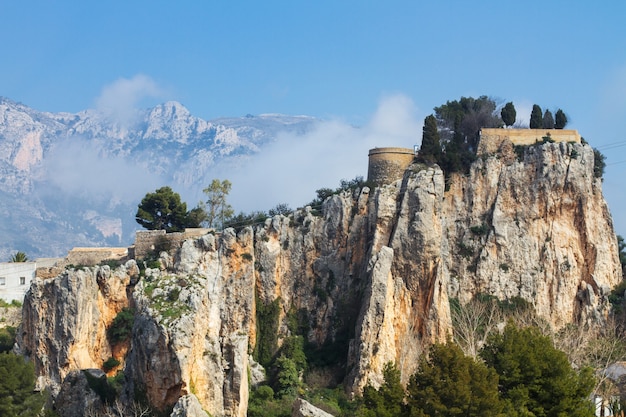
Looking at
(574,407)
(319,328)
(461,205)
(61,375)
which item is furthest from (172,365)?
(461,205)

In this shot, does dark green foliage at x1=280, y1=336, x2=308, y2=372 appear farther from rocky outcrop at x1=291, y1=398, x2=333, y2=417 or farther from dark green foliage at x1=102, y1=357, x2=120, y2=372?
dark green foliage at x1=102, y1=357, x2=120, y2=372

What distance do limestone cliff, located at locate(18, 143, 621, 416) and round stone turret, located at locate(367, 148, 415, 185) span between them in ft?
4.81

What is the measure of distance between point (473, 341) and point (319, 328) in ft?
32.8

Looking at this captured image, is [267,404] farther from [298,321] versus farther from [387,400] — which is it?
[387,400]

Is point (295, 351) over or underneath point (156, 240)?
underneath

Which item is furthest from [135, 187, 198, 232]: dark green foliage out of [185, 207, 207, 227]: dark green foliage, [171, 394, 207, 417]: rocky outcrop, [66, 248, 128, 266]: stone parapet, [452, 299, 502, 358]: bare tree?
[171, 394, 207, 417]: rocky outcrop

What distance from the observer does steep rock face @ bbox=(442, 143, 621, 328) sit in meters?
57.7

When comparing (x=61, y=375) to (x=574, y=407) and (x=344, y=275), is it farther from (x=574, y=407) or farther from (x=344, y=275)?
(x=574, y=407)

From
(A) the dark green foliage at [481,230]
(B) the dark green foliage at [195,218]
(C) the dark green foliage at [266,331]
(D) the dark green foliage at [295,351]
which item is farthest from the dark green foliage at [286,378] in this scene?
(B) the dark green foliage at [195,218]

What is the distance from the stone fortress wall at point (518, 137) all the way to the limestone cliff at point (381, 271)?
0.74m

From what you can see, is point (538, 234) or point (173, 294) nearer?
point (173, 294)

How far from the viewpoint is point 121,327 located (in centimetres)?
5491

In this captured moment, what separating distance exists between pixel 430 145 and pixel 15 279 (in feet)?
100

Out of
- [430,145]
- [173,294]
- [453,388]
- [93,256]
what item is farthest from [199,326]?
[430,145]
